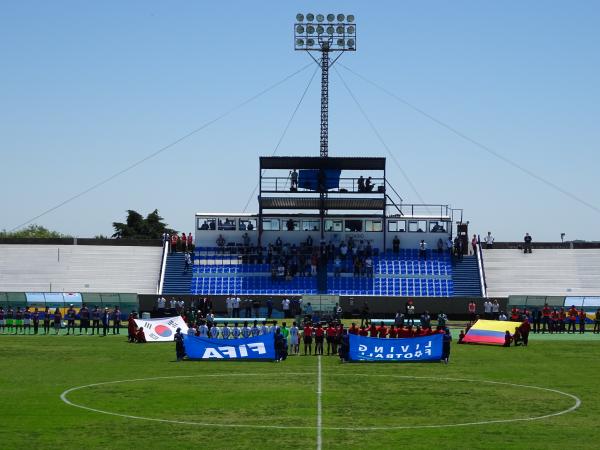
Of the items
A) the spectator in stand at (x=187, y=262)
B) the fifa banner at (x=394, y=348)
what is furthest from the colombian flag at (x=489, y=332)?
the spectator in stand at (x=187, y=262)

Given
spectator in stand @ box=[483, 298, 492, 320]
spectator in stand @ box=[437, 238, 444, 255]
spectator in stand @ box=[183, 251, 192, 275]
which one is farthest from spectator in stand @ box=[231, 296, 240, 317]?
spectator in stand @ box=[437, 238, 444, 255]

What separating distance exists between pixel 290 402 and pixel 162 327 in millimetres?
26598

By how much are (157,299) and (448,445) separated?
5133cm

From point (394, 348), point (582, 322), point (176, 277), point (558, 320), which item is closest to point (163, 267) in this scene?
point (176, 277)

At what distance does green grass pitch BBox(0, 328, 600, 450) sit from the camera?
24484 mm

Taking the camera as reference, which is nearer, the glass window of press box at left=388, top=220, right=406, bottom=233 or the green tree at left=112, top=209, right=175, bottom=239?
the glass window of press box at left=388, top=220, right=406, bottom=233

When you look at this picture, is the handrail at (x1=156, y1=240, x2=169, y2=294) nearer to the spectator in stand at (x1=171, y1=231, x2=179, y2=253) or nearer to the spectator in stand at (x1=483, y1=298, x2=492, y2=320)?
the spectator in stand at (x1=171, y1=231, x2=179, y2=253)

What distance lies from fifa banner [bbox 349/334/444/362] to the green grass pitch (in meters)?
1.01

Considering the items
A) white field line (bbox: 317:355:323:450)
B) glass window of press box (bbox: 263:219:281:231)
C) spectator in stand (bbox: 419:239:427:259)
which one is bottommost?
white field line (bbox: 317:355:323:450)

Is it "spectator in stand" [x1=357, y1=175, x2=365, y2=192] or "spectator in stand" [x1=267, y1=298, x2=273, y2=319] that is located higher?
"spectator in stand" [x1=357, y1=175, x2=365, y2=192]

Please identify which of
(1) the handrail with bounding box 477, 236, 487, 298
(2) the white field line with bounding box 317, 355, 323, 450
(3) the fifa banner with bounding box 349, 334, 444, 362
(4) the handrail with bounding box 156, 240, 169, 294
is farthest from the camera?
(1) the handrail with bounding box 477, 236, 487, 298

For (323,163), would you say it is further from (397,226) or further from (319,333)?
(319,333)

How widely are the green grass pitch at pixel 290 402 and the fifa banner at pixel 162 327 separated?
26.1ft

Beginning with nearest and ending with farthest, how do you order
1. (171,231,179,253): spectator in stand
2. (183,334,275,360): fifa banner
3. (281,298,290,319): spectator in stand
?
(183,334,275,360): fifa banner < (281,298,290,319): spectator in stand < (171,231,179,253): spectator in stand
